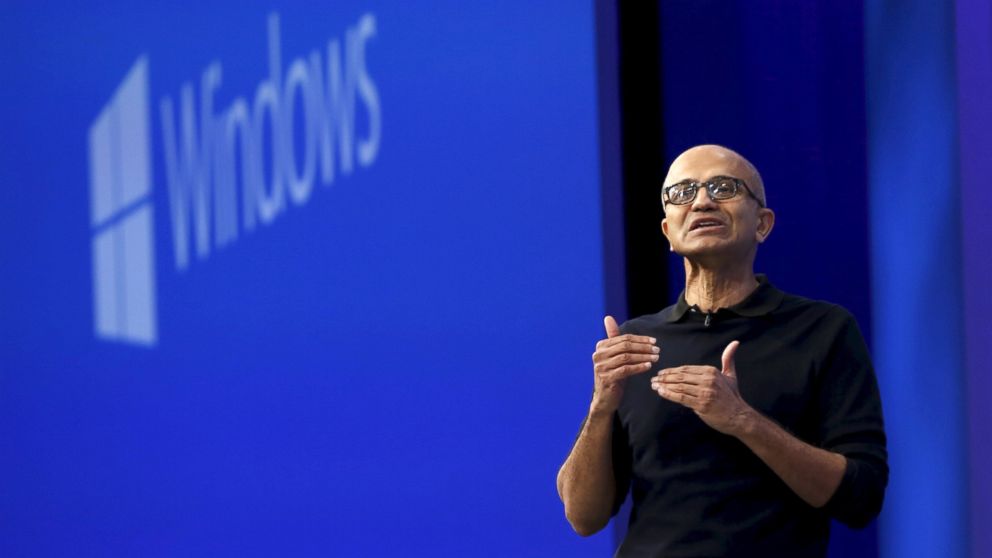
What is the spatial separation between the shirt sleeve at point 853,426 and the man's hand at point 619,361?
302 mm

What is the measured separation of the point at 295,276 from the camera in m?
3.54

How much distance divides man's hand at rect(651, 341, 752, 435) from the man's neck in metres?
0.27

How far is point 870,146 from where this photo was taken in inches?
121

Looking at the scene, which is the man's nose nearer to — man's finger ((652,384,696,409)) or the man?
the man

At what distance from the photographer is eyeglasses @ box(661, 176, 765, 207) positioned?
7.78 ft

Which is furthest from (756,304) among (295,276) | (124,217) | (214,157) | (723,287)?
(124,217)

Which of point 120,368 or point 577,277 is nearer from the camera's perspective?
point 577,277

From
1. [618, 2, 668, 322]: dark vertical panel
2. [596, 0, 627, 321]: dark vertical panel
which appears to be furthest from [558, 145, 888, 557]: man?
[618, 2, 668, 322]: dark vertical panel

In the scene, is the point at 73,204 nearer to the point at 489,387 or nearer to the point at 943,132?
the point at 489,387

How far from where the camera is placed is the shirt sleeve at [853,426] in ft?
7.09

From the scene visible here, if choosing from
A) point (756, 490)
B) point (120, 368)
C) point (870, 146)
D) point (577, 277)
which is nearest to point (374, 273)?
point (577, 277)

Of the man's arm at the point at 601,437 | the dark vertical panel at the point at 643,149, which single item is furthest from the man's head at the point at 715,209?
the dark vertical panel at the point at 643,149

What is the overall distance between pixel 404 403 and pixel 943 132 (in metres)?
1.46

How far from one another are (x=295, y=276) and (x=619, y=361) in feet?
5.07
